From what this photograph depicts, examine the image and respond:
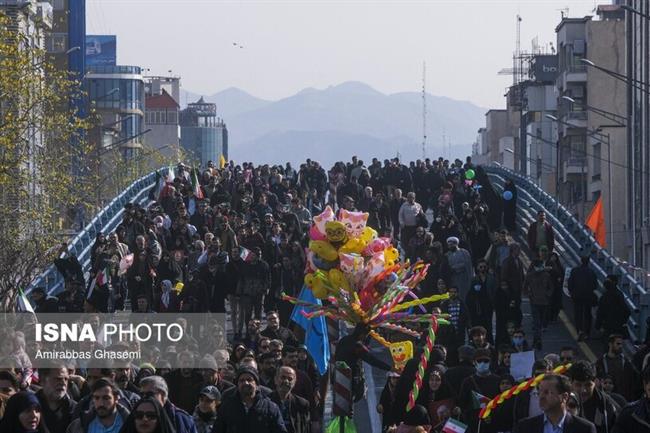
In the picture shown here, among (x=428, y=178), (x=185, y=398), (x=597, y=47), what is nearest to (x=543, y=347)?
(x=185, y=398)

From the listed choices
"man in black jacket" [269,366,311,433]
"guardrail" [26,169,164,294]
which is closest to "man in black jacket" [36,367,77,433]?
"man in black jacket" [269,366,311,433]

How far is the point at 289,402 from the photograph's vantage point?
17.6 meters

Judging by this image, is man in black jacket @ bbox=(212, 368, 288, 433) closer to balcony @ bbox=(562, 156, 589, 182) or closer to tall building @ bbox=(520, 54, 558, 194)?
balcony @ bbox=(562, 156, 589, 182)

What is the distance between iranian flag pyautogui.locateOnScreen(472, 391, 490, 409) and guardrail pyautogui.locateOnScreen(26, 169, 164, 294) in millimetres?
15406

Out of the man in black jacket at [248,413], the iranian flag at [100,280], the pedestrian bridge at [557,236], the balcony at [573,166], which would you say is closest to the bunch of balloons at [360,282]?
the pedestrian bridge at [557,236]

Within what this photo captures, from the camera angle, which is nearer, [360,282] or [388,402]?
[388,402]

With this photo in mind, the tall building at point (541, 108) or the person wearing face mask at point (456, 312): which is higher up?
the tall building at point (541, 108)

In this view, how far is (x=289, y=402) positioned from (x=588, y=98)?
9434cm

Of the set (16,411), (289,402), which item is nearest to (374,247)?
(289,402)

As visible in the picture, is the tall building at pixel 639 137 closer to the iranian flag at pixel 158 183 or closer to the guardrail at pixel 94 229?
the guardrail at pixel 94 229

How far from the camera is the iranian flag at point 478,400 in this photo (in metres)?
17.0

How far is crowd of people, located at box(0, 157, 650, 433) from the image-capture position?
15.4 metres

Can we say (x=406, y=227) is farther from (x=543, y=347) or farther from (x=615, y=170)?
(x=615, y=170)

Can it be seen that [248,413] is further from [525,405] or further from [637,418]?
[637,418]
